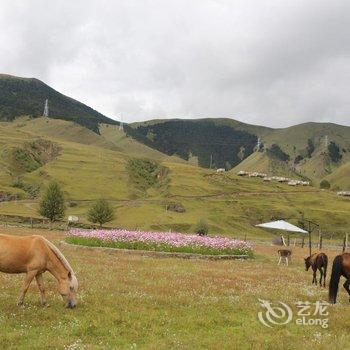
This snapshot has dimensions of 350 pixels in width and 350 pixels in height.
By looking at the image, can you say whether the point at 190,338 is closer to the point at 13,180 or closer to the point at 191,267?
the point at 191,267

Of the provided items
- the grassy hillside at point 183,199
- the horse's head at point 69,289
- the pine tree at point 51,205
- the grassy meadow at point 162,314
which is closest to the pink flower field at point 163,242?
the grassy meadow at point 162,314

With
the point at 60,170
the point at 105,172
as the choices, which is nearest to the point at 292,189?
the point at 105,172

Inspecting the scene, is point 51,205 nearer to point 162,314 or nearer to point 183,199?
point 183,199

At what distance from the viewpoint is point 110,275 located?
23859 millimetres

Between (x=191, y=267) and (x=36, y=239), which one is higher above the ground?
(x=36, y=239)

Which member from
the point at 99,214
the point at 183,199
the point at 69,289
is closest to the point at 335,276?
the point at 69,289

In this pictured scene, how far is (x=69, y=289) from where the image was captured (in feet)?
52.2

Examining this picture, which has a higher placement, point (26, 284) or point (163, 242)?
point (26, 284)

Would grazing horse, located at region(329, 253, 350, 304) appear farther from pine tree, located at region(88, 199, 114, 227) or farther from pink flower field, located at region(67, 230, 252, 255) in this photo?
pine tree, located at region(88, 199, 114, 227)

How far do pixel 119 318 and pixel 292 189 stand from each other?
18983 centimetres

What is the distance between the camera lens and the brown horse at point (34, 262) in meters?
15.7

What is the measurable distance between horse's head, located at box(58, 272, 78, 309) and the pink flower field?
67.7ft

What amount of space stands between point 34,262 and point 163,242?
21753mm

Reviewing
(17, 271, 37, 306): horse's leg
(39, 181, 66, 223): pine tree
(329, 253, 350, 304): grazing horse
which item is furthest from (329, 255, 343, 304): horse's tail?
(39, 181, 66, 223): pine tree
